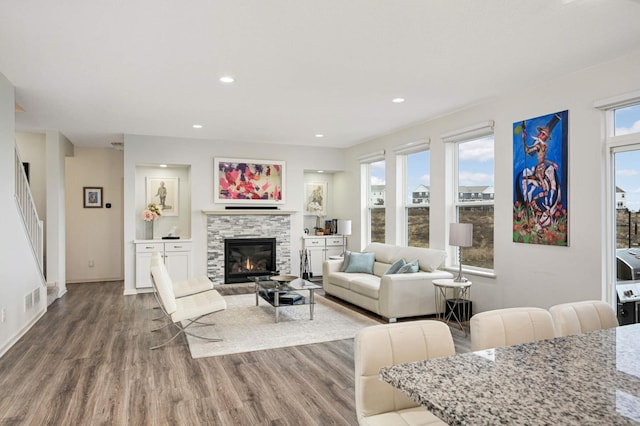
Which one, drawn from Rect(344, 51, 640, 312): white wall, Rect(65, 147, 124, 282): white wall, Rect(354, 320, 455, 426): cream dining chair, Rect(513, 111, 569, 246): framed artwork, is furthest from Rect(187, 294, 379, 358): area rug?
Rect(65, 147, 124, 282): white wall

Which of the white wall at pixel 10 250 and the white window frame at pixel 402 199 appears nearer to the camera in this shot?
the white wall at pixel 10 250

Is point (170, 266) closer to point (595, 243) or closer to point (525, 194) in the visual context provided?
point (525, 194)

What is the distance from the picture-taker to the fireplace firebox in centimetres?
773

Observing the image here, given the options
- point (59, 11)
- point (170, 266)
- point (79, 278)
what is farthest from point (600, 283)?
point (79, 278)

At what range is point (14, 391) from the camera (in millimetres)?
3131

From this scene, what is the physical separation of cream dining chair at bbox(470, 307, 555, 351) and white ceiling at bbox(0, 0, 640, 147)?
6.44 feet

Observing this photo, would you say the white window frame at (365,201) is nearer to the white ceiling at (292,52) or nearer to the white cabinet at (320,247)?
the white cabinet at (320,247)

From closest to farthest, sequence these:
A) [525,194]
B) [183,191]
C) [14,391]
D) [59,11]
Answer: [59,11], [14,391], [525,194], [183,191]

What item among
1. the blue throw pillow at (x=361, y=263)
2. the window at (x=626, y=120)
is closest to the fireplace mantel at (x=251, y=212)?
the blue throw pillow at (x=361, y=263)

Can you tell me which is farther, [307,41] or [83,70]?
[83,70]

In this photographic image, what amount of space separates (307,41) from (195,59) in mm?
1043

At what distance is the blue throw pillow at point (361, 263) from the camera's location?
6457 millimetres

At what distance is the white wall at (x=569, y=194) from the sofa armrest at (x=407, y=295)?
1.87 ft

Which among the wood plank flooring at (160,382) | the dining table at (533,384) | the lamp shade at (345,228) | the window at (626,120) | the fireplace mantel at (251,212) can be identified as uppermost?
the window at (626,120)
